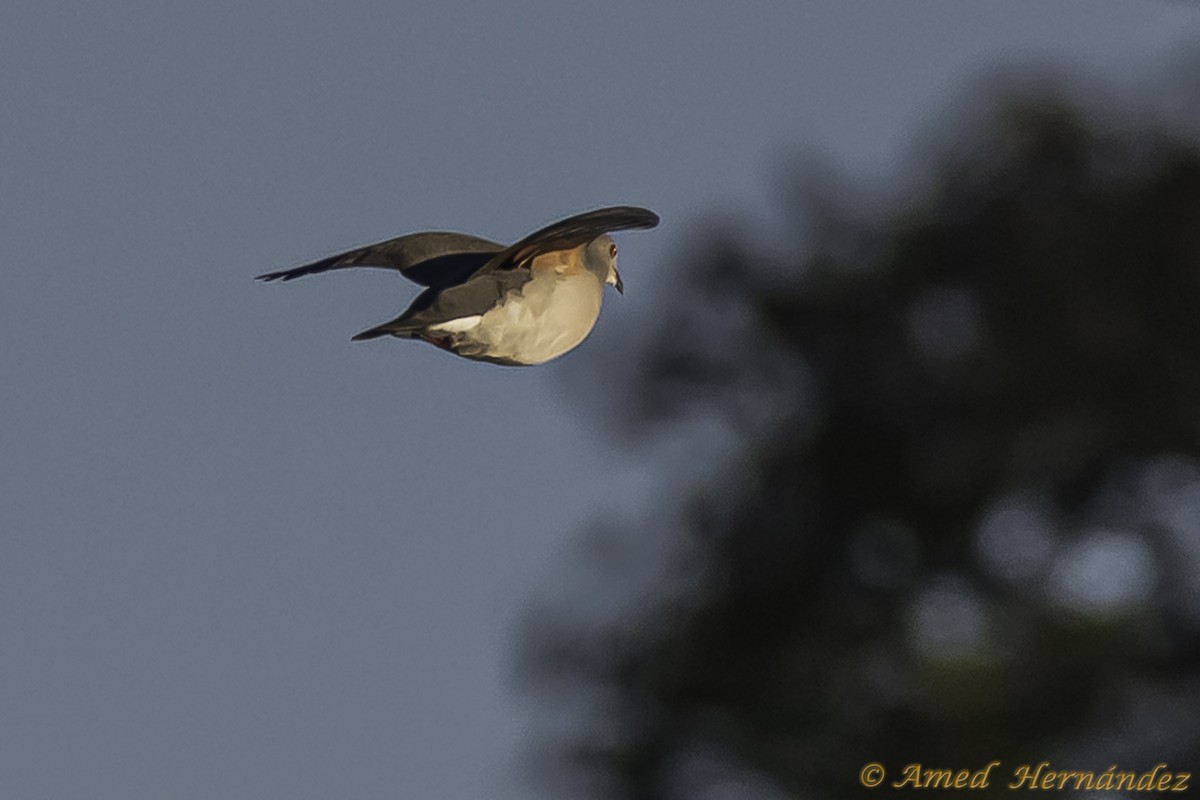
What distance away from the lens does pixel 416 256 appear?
931 cm

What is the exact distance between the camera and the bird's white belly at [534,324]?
28.7 feet

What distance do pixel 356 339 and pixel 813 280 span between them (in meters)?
4.90

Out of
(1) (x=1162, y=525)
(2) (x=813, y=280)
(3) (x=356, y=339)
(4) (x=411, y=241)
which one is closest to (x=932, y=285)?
(2) (x=813, y=280)

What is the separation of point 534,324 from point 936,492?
3333 millimetres

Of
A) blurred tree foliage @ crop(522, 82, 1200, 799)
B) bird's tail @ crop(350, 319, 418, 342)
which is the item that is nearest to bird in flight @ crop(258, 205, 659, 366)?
bird's tail @ crop(350, 319, 418, 342)

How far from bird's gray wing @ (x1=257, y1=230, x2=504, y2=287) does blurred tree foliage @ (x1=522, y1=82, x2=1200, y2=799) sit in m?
2.46

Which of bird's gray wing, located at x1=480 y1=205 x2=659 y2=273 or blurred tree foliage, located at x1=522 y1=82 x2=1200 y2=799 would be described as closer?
bird's gray wing, located at x1=480 y1=205 x2=659 y2=273

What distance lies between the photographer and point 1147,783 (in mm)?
10516
